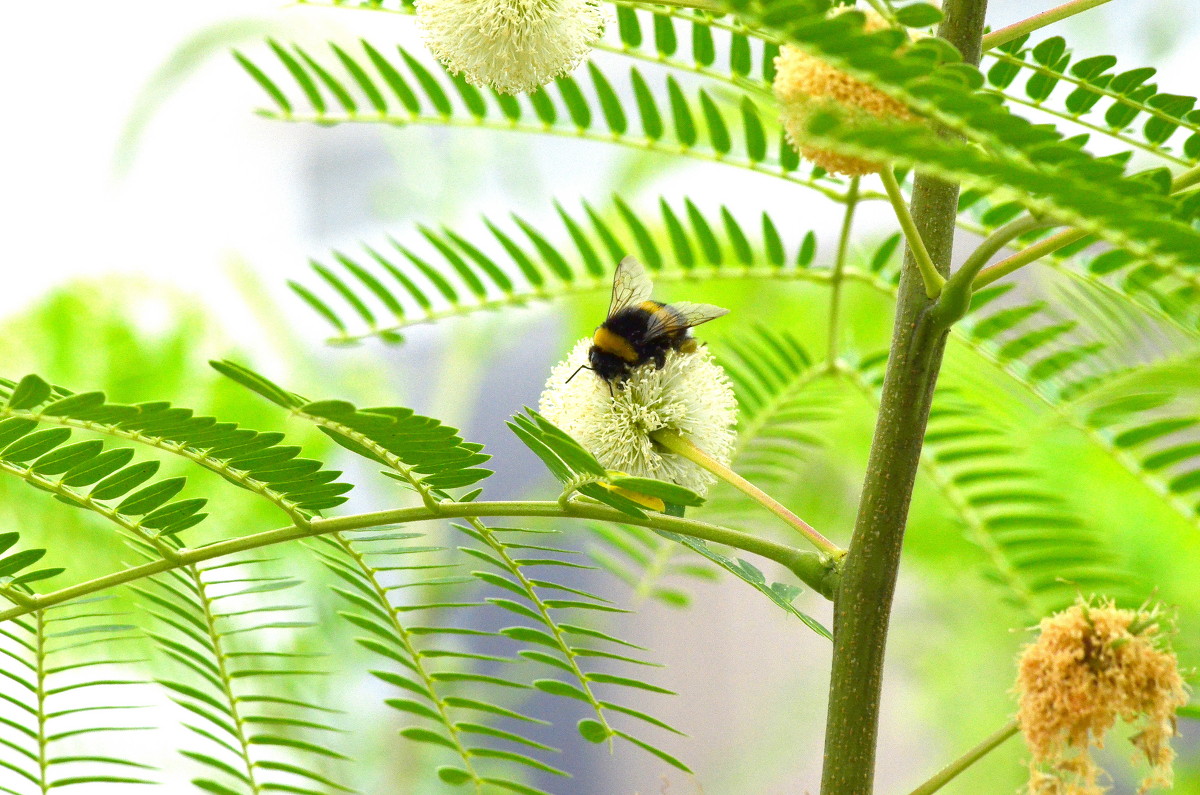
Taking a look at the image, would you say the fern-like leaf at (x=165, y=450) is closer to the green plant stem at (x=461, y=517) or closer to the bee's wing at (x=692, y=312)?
the green plant stem at (x=461, y=517)

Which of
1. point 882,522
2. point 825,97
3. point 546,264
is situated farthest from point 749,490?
point 546,264

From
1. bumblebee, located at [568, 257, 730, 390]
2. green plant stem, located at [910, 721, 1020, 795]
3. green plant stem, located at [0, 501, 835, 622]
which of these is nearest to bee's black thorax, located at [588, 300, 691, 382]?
bumblebee, located at [568, 257, 730, 390]

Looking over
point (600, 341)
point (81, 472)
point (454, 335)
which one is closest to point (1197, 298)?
point (600, 341)

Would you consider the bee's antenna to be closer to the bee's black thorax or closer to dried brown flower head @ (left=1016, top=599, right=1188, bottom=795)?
the bee's black thorax

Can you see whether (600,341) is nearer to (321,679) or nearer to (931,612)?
(321,679)

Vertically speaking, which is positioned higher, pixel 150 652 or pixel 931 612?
pixel 931 612
